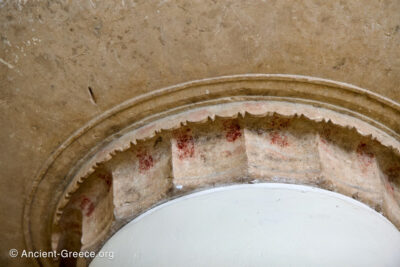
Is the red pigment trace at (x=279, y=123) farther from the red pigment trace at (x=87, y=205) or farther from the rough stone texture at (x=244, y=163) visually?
the red pigment trace at (x=87, y=205)

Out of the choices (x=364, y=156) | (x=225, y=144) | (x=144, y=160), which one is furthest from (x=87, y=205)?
(x=364, y=156)

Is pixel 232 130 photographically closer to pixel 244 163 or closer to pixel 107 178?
pixel 244 163

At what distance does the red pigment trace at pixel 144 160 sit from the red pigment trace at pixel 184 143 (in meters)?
0.13

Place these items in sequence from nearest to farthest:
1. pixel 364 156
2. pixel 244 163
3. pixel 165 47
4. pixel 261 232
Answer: pixel 261 232 < pixel 244 163 < pixel 165 47 < pixel 364 156

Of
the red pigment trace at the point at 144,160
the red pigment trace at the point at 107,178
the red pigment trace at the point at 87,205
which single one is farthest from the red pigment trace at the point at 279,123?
the red pigment trace at the point at 87,205

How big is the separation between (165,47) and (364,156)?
34.3 inches

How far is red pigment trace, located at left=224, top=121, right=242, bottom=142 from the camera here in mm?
2605

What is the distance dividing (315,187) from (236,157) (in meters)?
0.30

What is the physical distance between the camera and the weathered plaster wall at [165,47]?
100 inches

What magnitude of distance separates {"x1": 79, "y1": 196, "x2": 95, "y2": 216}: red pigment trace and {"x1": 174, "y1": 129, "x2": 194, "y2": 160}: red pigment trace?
47 centimetres

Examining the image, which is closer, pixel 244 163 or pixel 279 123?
pixel 244 163

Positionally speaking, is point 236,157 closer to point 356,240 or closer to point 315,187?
point 315,187

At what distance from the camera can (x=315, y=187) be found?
2455 millimetres

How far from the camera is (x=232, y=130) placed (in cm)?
262
